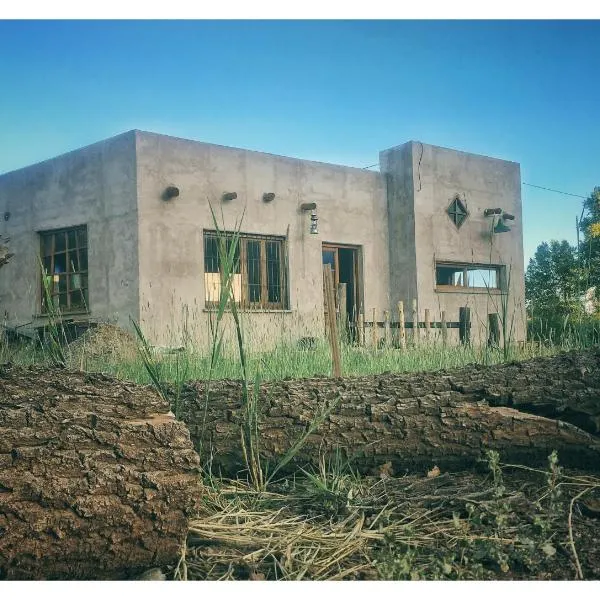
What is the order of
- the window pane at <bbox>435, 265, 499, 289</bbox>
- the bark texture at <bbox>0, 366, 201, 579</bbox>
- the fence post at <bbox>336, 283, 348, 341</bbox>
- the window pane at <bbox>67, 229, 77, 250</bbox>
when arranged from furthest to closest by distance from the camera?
the window pane at <bbox>435, 265, 499, 289</bbox> → the window pane at <bbox>67, 229, 77, 250</bbox> → the fence post at <bbox>336, 283, 348, 341</bbox> → the bark texture at <bbox>0, 366, 201, 579</bbox>

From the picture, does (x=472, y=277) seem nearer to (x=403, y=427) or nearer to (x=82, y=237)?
(x=82, y=237)

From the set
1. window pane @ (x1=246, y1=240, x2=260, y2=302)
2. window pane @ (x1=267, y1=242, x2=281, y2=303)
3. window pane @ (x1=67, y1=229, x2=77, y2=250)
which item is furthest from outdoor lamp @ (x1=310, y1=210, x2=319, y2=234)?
window pane @ (x1=67, y1=229, x2=77, y2=250)

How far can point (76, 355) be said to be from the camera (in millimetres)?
4871

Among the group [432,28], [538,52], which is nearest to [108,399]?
[432,28]

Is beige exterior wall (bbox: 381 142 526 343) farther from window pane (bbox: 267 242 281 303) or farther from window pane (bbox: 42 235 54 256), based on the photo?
window pane (bbox: 42 235 54 256)

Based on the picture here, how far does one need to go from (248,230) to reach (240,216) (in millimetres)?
214

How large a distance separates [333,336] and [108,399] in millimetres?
A: 1471

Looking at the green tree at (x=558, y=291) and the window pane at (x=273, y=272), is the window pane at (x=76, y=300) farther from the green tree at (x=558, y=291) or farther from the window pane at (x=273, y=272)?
the green tree at (x=558, y=291)

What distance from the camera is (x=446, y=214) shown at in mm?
9383

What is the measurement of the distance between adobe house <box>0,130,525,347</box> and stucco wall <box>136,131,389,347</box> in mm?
16

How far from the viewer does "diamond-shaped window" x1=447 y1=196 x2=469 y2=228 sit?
941 cm

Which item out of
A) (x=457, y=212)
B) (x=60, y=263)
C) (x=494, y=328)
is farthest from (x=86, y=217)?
(x=457, y=212)

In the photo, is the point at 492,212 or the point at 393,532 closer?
the point at 393,532

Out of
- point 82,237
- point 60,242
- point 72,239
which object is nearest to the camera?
point 82,237
